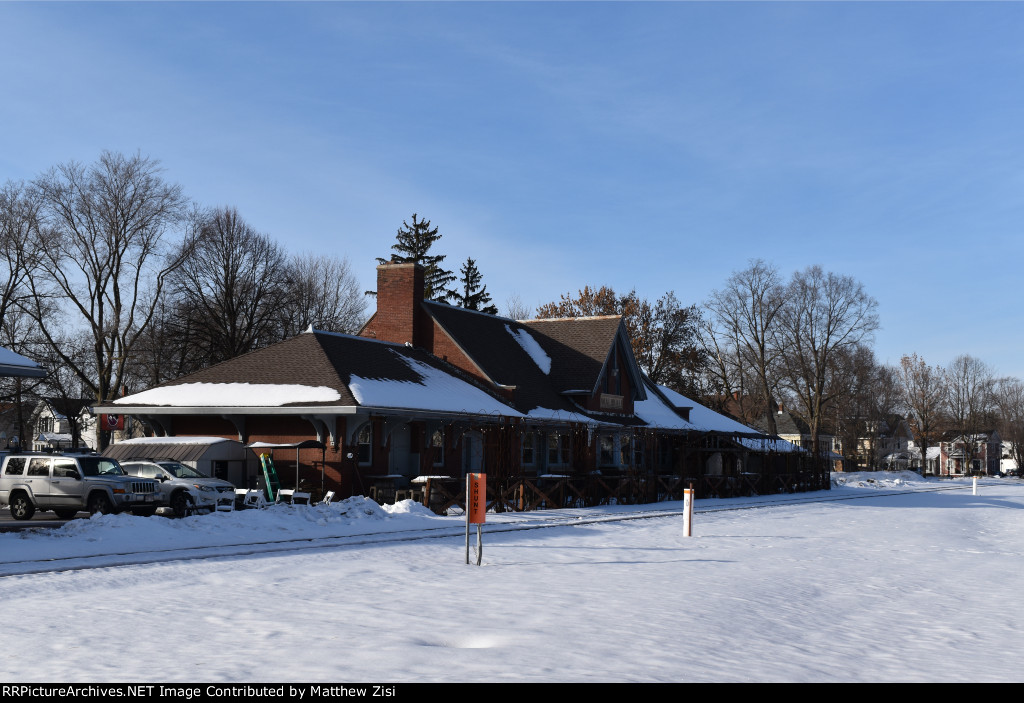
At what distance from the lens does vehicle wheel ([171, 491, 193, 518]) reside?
27047mm

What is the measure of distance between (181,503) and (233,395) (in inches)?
Answer: 281

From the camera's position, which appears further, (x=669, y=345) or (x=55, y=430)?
(x=55, y=430)

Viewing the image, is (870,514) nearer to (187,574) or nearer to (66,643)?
(187,574)

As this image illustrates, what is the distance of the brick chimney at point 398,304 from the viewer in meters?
44.3

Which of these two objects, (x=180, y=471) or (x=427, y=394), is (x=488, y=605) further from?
(x=427, y=394)

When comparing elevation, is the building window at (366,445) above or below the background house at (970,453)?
above

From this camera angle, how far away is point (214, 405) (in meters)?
33.2

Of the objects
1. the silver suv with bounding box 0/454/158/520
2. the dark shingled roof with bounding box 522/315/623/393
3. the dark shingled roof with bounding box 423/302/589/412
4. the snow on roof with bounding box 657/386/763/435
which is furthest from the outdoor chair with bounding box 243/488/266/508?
the snow on roof with bounding box 657/386/763/435

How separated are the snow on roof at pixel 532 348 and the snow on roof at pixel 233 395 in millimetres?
17213

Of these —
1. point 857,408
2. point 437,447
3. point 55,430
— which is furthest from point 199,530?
point 55,430

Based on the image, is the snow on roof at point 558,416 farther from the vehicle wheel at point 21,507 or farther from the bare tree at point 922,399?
the bare tree at point 922,399

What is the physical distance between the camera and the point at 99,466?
26000mm

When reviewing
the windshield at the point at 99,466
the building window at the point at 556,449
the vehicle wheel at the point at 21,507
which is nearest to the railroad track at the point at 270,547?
the windshield at the point at 99,466

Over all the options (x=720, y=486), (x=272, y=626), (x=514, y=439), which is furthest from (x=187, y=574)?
(x=720, y=486)
